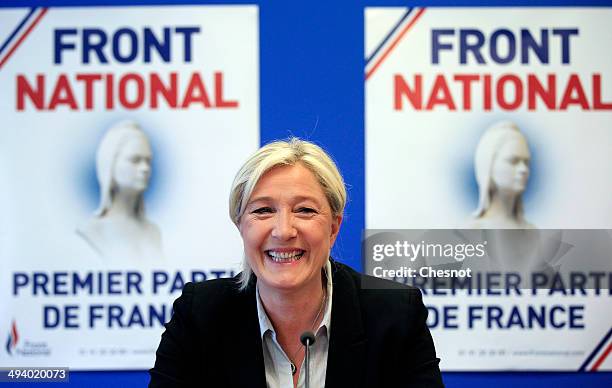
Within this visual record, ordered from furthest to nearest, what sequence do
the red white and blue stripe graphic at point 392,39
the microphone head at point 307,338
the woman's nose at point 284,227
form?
the red white and blue stripe graphic at point 392,39 < the woman's nose at point 284,227 < the microphone head at point 307,338

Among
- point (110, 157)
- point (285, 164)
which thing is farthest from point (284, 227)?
point (110, 157)

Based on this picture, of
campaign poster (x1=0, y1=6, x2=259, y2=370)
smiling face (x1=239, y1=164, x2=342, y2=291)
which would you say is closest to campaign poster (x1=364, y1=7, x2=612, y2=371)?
campaign poster (x1=0, y1=6, x2=259, y2=370)

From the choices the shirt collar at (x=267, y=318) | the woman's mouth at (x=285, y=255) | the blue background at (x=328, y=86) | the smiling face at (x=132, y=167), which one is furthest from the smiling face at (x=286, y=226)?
the smiling face at (x=132, y=167)

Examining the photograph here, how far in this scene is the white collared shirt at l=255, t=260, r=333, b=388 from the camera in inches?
61.9

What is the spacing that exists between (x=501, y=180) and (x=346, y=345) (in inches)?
49.5

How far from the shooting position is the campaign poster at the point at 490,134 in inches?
101

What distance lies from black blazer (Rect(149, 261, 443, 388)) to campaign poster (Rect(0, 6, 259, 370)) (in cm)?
97

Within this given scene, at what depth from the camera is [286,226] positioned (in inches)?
58.4

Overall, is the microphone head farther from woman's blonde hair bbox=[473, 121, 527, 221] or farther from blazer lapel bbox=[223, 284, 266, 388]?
woman's blonde hair bbox=[473, 121, 527, 221]

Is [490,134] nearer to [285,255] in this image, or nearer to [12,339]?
[285,255]

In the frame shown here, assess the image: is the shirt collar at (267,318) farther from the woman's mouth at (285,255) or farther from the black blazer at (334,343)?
the woman's mouth at (285,255)

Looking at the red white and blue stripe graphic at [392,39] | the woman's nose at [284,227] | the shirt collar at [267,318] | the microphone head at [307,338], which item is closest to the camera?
the microphone head at [307,338]

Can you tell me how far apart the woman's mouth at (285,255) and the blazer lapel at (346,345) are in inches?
6.9

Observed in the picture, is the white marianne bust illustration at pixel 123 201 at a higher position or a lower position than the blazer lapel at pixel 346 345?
higher
